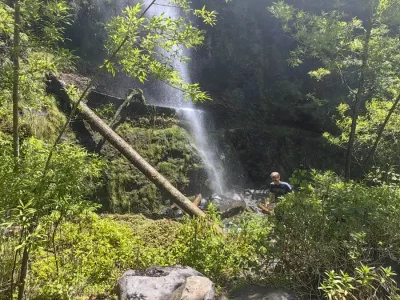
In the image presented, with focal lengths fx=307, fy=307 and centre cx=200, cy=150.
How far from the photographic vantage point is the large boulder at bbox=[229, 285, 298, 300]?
3.51 metres

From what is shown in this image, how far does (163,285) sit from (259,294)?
115 centimetres

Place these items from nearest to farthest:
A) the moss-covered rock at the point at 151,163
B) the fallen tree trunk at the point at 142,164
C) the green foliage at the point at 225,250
Answer: the green foliage at the point at 225,250
the fallen tree trunk at the point at 142,164
the moss-covered rock at the point at 151,163

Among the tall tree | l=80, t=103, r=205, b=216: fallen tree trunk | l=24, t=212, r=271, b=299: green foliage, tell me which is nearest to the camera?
l=24, t=212, r=271, b=299: green foliage

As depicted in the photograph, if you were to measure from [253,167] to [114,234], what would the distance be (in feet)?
29.3

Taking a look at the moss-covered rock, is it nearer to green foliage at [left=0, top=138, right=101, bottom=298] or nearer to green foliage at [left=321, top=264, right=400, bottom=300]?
green foliage at [left=0, top=138, right=101, bottom=298]

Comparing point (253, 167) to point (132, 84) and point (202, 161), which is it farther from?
point (132, 84)

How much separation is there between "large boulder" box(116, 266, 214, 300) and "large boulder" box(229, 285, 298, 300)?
564 mm

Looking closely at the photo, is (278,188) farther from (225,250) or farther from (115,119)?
(115,119)

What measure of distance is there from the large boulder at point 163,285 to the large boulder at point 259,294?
0.56 meters

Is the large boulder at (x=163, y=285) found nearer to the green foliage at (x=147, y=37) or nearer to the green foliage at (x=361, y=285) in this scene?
the green foliage at (x=361, y=285)

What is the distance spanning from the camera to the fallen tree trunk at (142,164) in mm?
6812

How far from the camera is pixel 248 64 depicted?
17.1 m

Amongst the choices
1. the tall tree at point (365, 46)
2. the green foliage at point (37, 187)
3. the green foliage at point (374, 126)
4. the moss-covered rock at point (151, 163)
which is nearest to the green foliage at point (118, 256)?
the green foliage at point (37, 187)

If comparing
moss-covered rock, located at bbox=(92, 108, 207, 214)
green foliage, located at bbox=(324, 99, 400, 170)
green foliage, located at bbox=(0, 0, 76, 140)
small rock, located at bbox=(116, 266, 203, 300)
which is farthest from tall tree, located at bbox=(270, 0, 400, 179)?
green foliage, located at bbox=(0, 0, 76, 140)
